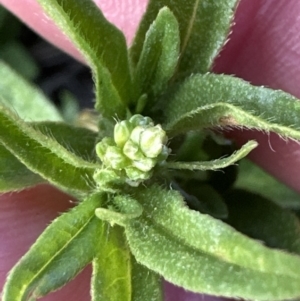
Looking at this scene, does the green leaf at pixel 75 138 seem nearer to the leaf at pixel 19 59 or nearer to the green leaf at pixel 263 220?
the green leaf at pixel 263 220

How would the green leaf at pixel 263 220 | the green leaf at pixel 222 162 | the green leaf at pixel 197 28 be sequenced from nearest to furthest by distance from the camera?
the green leaf at pixel 222 162 → the green leaf at pixel 197 28 → the green leaf at pixel 263 220

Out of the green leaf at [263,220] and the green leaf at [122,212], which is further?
the green leaf at [263,220]

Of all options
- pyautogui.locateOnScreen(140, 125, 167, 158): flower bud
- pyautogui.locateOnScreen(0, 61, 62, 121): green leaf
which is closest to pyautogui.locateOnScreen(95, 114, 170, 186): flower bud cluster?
pyautogui.locateOnScreen(140, 125, 167, 158): flower bud

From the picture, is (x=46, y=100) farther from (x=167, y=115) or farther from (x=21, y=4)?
(x=167, y=115)

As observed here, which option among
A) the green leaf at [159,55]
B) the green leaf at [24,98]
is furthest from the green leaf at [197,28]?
the green leaf at [24,98]

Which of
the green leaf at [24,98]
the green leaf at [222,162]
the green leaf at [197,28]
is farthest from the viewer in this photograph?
the green leaf at [24,98]

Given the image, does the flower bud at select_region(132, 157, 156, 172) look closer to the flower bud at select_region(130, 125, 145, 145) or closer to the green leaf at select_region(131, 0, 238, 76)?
the flower bud at select_region(130, 125, 145, 145)
